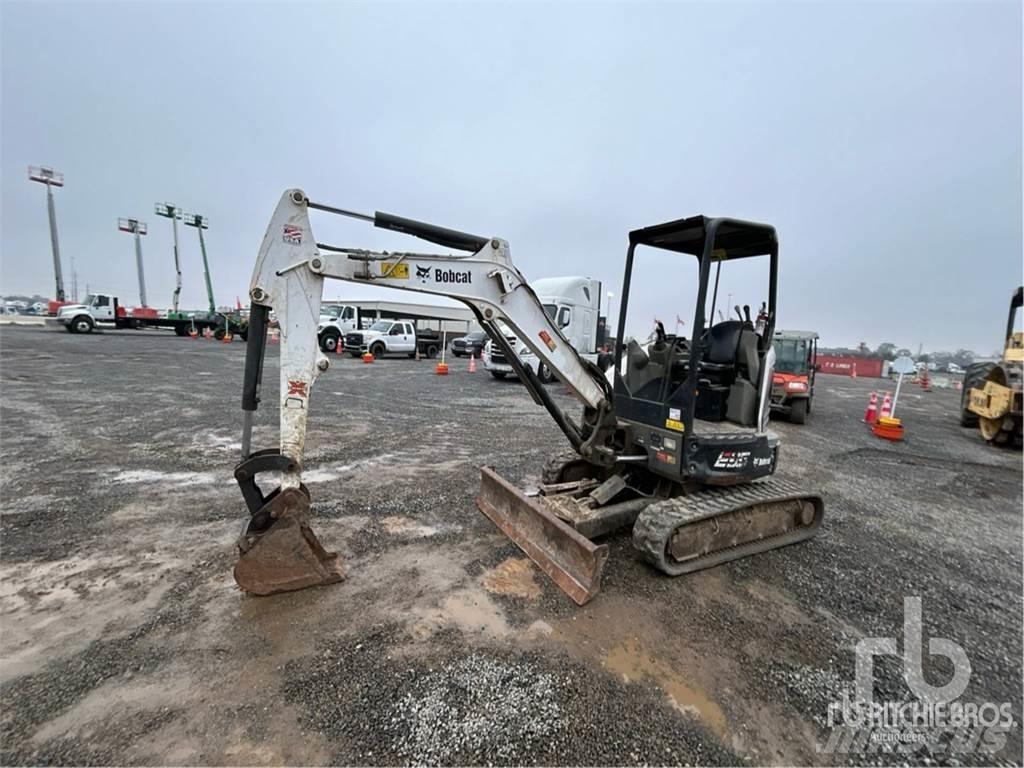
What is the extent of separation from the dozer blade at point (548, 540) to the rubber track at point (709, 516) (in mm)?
447

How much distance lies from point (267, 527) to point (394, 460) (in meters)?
3.37

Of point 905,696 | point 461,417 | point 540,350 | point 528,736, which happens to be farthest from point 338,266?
point 461,417

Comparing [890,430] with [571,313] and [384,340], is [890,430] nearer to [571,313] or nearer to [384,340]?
[571,313]

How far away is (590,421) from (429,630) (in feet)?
7.77

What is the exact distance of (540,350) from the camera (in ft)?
12.5

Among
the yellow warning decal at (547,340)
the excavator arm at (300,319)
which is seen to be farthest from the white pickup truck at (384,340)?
the excavator arm at (300,319)

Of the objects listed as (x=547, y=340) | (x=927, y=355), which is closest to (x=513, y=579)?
(x=547, y=340)

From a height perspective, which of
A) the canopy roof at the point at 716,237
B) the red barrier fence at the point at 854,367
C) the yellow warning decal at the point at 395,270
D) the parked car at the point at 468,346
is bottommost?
the red barrier fence at the point at 854,367

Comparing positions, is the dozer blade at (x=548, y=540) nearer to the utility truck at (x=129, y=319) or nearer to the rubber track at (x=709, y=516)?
the rubber track at (x=709, y=516)

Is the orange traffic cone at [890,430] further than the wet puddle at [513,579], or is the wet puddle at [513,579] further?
the orange traffic cone at [890,430]

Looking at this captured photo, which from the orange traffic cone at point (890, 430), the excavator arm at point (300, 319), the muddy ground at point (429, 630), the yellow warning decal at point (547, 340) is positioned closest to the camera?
the muddy ground at point (429, 630)

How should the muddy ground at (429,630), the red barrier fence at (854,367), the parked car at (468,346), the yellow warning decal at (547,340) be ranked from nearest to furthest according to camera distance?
the muddy ground at (429,630) → the yellow warning decal at (547,340) → the parked car at (468,346) → the red barrier fence at (854,367)

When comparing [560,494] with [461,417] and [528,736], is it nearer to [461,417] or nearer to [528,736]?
[528,736]

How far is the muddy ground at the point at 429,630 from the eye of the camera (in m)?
2.15
